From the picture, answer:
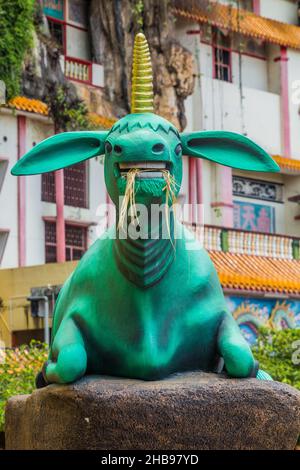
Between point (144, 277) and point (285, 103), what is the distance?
2231 cm

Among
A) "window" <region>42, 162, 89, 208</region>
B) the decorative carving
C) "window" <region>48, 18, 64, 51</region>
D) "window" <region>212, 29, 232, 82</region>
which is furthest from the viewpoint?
"window" <region>212, 29, 232, 82</region>

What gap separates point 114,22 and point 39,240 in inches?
209

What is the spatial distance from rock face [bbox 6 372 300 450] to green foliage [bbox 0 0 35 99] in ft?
46.5

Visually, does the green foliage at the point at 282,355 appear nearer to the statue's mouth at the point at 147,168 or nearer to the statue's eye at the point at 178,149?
the statue's eye at the point at 178,149

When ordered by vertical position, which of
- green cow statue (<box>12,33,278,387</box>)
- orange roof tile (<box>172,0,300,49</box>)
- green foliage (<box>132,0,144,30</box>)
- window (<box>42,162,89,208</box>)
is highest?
orange roof tile (<box>172,0,300,49</box>)

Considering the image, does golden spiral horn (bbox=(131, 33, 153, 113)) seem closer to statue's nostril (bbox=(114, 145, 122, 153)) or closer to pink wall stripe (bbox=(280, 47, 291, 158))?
statue's nostril (bbox=(114, 145, 122, 153))

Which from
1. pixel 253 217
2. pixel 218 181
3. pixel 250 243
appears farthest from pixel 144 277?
pixel 253 217

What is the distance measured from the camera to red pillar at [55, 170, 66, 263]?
20000mm

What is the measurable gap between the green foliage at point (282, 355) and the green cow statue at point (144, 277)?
20.7ft

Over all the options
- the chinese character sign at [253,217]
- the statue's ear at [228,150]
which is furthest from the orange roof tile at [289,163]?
the statue's ear at [228,150]

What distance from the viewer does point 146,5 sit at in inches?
893

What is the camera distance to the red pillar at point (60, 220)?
2000 cm

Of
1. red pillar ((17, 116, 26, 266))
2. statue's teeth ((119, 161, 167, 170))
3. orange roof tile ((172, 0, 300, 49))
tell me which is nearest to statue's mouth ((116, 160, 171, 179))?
statue's teeth ((119, 161, 167, 170))

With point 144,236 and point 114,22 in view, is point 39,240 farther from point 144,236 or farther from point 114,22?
point 144,236
